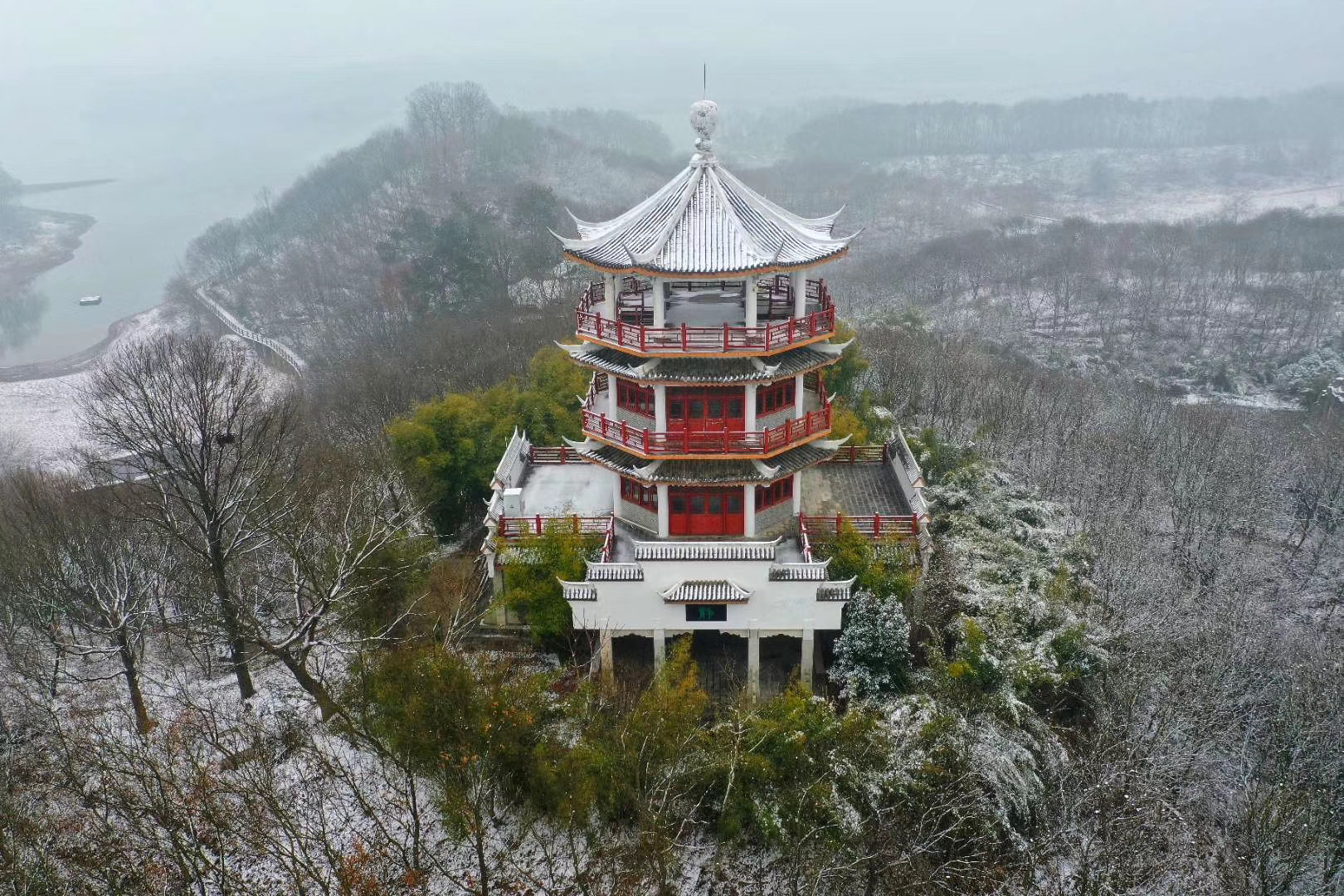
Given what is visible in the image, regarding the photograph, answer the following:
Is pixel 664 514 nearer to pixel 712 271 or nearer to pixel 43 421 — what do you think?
pixel 712 271

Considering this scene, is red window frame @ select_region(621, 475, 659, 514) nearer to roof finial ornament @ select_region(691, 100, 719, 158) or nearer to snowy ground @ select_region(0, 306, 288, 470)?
roof finial ornament @ select_region(691, 100, 719, 158)

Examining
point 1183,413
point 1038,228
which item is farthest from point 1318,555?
point 1038,228

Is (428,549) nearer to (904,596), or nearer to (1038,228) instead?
(904,596)

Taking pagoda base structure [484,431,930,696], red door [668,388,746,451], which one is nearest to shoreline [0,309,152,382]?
pagoda base structure [484,431,930,696]

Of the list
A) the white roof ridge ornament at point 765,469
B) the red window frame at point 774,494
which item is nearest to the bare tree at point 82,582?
the white roof ridge ornament at point 765,469

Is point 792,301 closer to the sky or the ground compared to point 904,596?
closer to the sky

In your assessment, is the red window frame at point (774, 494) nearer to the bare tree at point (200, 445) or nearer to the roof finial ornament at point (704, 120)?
the roof finial ornament at point (704, 120)

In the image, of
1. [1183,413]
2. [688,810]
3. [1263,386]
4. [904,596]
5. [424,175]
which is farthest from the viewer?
[424,175]
